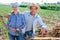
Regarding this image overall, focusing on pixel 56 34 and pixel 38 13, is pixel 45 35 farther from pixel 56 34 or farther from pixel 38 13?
pixel 38 13

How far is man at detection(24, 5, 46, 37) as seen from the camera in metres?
2.34

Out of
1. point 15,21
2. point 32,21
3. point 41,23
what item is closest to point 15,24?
point 15,21

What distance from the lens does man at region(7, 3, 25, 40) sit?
7.63 feet

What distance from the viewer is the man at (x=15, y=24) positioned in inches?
91.5

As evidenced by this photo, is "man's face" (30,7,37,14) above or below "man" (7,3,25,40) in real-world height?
above

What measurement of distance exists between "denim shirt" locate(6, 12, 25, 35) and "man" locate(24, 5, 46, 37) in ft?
0.22

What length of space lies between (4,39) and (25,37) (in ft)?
0.93

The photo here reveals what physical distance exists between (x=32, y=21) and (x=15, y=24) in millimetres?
228

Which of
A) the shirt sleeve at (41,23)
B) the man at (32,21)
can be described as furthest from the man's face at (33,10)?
the shirt sleeve at (41,23)

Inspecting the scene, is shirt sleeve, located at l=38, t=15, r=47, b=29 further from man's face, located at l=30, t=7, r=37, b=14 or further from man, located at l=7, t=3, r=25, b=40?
man, located at l=7, t=3, r=25, b=40

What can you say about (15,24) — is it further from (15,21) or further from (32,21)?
(32,21)

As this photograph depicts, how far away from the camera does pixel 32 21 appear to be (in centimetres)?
235

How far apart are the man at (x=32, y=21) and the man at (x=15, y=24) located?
69 millimetres

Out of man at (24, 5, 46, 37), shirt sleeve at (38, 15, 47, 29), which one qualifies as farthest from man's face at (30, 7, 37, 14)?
shirt sleeve at (38, 15, 47, 29)
